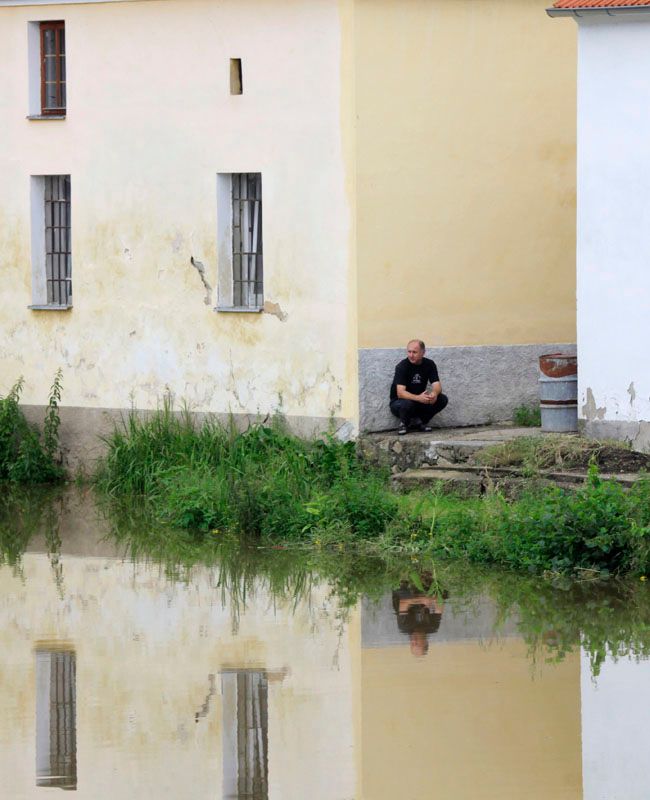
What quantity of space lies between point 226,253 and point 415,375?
279 centimetres

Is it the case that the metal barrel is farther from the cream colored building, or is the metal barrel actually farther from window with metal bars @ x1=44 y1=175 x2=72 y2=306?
window with metal bars @ x1=44 y1=175 x2=72 y2=306

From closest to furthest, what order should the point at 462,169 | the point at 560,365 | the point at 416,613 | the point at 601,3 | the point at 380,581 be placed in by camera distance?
the point at 416,613, the point at 380,581, the point at 601,3, the point at 560,365, the point at 462,169

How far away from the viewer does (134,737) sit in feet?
31.4

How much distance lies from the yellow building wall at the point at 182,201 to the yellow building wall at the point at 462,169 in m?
0.33

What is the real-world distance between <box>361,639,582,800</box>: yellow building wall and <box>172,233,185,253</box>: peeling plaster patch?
8.54 meters

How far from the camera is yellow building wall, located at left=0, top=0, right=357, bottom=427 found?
709 inches

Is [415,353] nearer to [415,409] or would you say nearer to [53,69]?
[415,409]

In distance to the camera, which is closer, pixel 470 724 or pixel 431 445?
pixel 470 724

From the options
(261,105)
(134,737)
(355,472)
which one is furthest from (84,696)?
(261,105)

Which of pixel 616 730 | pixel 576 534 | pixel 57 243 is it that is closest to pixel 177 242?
pixel 57 243

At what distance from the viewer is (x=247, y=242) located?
19.0 meters

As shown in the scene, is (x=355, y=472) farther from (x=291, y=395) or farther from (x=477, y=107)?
(x=477, y=107)

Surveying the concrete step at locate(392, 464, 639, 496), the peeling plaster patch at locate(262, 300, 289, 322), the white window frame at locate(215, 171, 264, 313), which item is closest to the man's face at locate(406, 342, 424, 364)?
the concrete step at locate(392, 464, 639, 496)

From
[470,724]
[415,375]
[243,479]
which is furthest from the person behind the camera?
[415,375]
